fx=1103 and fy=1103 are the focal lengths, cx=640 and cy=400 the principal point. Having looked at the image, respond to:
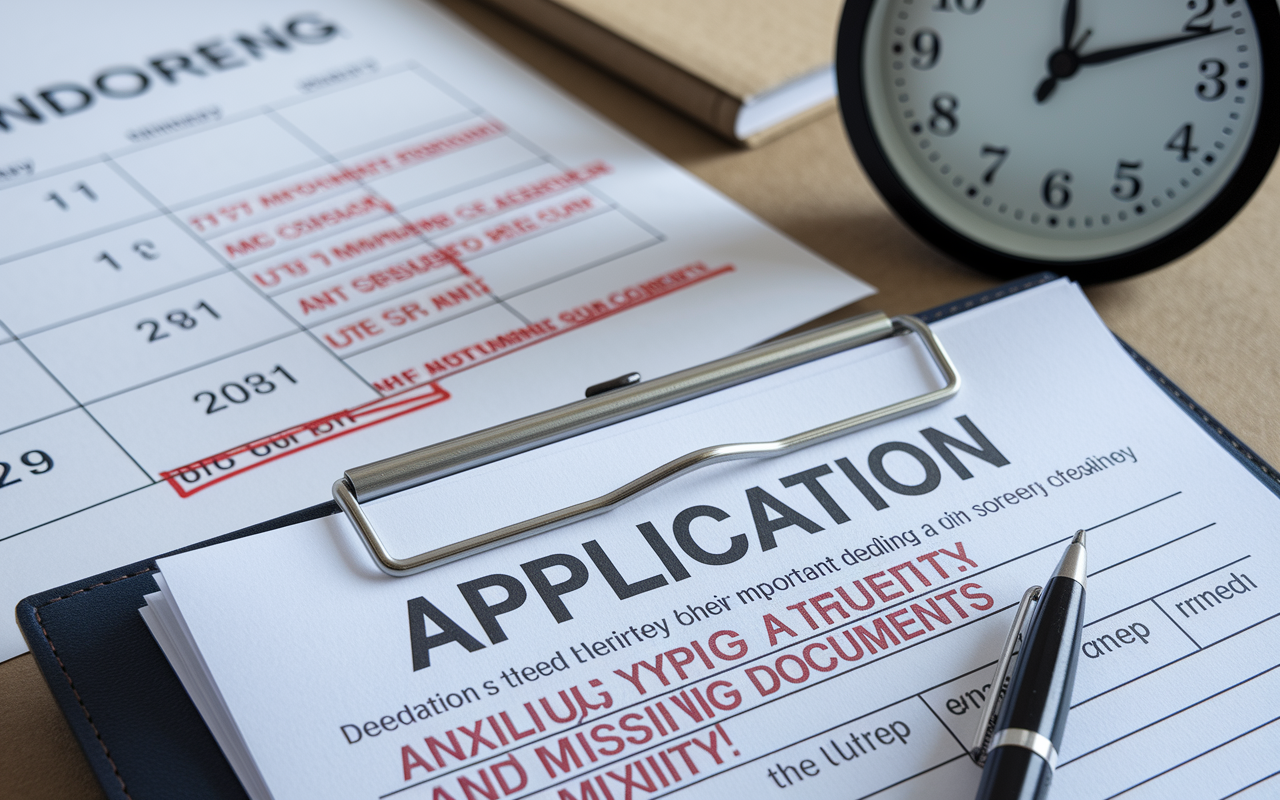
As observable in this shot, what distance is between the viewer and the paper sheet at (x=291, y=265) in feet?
1.69

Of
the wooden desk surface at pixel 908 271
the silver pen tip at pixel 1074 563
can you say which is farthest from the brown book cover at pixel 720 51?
the silver pen tip at pixel 1074 563

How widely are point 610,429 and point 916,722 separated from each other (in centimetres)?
17

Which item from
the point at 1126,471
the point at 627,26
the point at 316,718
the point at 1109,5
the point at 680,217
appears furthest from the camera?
the point at 627,26

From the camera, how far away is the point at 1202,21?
0.55 meters

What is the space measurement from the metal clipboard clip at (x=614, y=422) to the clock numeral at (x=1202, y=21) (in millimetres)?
217

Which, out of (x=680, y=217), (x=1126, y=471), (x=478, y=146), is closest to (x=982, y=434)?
(x=1126, y=471)

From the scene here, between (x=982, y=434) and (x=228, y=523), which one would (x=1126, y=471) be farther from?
(x=228, y=523)

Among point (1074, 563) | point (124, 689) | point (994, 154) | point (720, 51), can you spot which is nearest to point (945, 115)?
point (994, 154)

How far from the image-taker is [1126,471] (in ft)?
1.54

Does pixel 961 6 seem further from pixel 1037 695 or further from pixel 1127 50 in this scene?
pixel 1037 695

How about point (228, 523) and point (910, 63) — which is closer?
point (228, 523)

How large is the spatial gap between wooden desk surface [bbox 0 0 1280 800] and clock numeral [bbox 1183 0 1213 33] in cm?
15

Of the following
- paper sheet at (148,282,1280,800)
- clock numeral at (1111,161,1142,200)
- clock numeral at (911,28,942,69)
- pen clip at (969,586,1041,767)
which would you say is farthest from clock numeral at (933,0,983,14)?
pen clip at (969,586,1041,767)

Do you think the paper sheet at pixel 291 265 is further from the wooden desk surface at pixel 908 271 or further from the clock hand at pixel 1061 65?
the clock hand at pixel 1061 65
